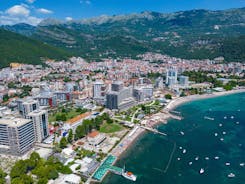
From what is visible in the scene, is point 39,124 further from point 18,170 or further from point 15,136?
point 18,170

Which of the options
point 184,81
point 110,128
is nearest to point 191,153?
point 110,128

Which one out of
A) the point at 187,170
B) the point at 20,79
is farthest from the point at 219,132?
the point at 20,79

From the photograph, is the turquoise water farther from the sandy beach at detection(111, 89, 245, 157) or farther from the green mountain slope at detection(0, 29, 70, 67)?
the green mountain slope at detection(0, 29, 70, 67)

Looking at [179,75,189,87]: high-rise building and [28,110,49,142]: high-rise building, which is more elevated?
[179,75,189,87]: high-rise building

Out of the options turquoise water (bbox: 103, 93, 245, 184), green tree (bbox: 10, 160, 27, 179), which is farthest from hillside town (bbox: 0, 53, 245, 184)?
turquoise water (bbox: 103, 93, 245, 184)

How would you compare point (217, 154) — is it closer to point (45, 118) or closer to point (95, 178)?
point (95, 178)

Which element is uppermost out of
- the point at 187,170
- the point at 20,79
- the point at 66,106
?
the point at 20,79

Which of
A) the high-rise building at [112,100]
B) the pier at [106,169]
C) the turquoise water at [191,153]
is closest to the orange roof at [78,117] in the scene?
the high-rise building at [112,100]
